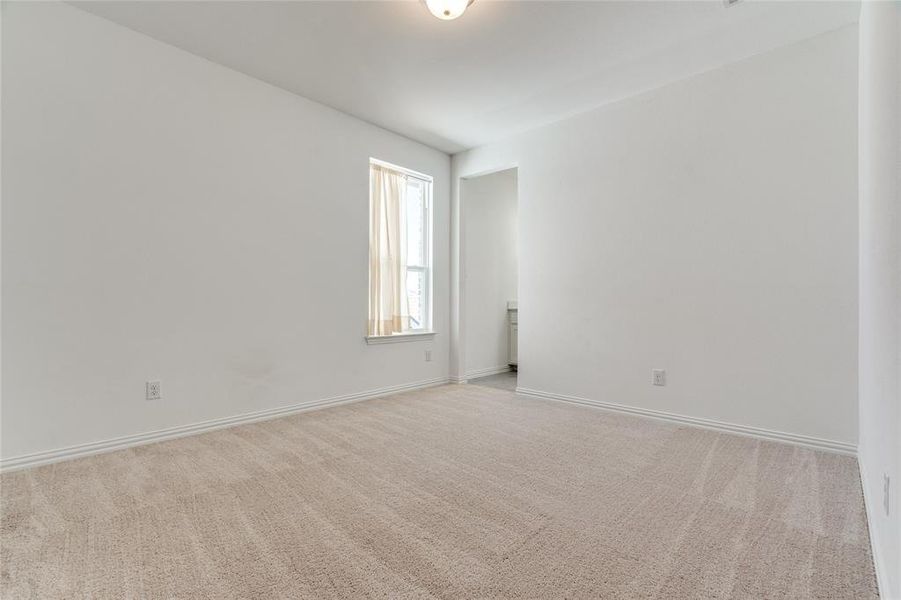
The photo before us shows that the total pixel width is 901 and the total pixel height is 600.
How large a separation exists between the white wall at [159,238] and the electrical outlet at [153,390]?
0.12 feet

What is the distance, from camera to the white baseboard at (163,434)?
230 cm

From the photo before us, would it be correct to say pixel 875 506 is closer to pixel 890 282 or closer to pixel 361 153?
pixel 890 282

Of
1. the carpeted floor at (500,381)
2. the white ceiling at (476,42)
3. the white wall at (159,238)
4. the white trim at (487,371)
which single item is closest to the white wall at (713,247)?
the white ceiling at (476,42)

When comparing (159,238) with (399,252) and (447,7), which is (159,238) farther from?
(447,7)

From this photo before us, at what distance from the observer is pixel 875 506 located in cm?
158

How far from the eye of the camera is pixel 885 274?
142cm

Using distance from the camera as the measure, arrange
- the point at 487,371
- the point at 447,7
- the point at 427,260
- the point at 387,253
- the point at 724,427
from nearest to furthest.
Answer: the point at 447,7
the point at 724,427
the point at 387,253
the point at 427,260
the point at 487,371

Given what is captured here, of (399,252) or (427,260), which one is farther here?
(427,260)

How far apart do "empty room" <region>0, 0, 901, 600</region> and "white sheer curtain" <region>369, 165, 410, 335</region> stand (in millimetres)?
34

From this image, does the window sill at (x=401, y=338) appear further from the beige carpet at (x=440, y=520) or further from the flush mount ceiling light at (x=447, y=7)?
the flush mount ceiling light at (x=447, y=7)

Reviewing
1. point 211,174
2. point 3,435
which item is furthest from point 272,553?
point 211,174

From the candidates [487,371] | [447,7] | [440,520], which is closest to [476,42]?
[447,7]

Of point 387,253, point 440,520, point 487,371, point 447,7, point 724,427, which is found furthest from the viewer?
point 487,371

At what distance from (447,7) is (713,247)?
2.45 m
